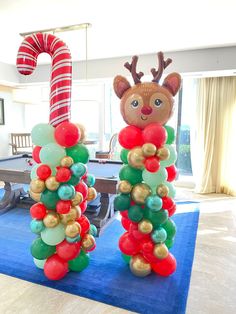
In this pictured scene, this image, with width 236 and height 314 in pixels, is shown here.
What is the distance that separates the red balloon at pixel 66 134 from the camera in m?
1.79

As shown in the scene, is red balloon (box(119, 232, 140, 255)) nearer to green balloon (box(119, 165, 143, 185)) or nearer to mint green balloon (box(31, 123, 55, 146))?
green balloon (box(119, 165, 143, 185))

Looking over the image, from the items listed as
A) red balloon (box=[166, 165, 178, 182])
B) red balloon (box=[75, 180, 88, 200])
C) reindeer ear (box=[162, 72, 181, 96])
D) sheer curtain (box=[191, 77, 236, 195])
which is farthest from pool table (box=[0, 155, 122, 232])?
sheer curtain (box=[191, 77, 236, 195])

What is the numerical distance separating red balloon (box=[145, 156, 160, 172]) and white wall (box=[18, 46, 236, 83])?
2.87 metres

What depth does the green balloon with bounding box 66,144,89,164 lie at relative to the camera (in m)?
1.88

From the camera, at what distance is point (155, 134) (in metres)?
1.79

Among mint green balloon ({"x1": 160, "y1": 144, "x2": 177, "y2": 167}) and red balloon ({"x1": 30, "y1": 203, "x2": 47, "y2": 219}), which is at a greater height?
mint green balloon ({"x1": 160, "y1": 144, "x2": 177, "y2": 167})

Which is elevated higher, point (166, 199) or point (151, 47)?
point (151, 47)

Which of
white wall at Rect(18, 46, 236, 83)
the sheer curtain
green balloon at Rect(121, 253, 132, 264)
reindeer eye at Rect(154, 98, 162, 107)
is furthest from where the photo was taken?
the sheer curtain

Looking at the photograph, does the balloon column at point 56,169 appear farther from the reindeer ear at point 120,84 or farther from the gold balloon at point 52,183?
the reindeer ear at point 120,84

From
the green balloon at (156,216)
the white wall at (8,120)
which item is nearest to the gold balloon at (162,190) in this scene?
the green balloon at (156,216)

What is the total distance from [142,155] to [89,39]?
2.55m

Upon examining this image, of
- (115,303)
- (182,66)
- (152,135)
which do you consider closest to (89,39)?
(182,66)

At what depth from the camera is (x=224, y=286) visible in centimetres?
195

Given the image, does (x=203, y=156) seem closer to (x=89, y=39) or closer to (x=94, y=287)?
(x=89, y=39)
